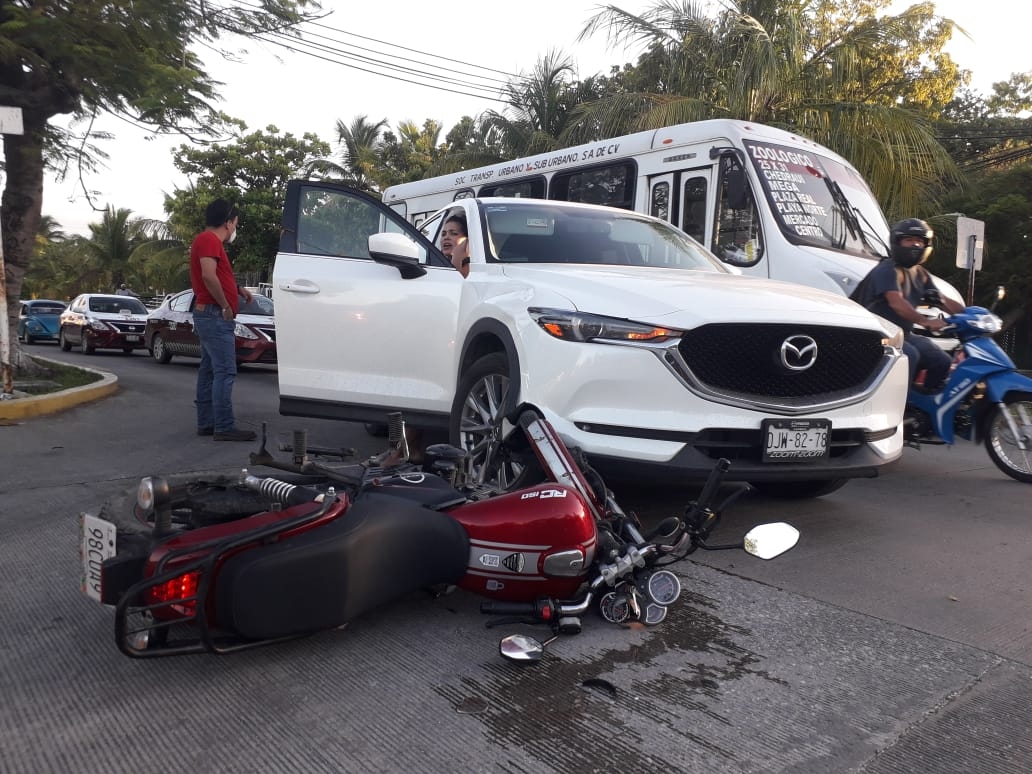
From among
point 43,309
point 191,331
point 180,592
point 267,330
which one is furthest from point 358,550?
point 43,309

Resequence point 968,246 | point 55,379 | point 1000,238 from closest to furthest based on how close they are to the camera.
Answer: point 55,379, point 968,246, point 1000,238

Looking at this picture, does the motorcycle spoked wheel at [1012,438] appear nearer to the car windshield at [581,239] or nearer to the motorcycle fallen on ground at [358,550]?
the car windshield at [581,239]

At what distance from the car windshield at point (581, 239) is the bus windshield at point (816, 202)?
2896 mm

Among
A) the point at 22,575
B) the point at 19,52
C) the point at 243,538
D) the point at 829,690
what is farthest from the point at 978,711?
the point at 19,52

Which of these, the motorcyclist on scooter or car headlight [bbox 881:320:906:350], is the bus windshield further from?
car headlight [bbox 881:320:906:350]

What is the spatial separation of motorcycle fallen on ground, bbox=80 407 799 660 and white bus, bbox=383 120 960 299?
4992 mm

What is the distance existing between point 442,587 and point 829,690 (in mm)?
1332

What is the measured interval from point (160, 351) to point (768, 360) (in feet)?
47.5

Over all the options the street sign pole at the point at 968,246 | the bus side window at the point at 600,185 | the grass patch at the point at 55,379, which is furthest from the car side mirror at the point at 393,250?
the street sign pole at the point at 968,246

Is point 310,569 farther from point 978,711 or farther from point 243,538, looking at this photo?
point 978,711

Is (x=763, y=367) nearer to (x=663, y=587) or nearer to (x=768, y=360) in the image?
(x=768, y=360)

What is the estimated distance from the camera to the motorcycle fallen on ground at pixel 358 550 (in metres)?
2.47

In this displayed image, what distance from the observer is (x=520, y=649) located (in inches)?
107

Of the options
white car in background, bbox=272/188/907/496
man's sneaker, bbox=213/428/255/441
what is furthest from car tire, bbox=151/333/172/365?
white car in background, bbox=272/188/907/496
